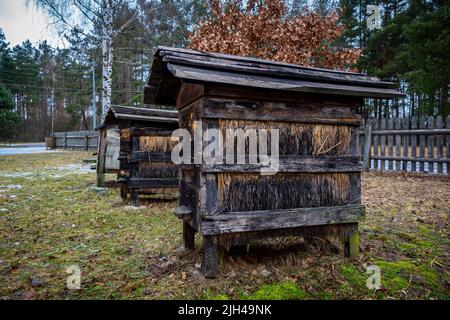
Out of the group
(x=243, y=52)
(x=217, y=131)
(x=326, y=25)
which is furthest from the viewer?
(x=326, y=25)

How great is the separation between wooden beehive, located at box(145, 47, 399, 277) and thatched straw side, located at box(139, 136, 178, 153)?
342cm

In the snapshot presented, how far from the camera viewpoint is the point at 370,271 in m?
3.49

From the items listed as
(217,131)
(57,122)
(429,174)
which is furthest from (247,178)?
(57,122)

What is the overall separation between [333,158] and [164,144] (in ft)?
15.7

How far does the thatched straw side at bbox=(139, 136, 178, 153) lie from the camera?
7199mm

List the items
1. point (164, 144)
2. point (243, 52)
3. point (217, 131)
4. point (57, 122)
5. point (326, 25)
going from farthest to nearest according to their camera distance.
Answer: point (57, 122), point (326, 25), point (243, 52), point (164, 144), point (217, 131)

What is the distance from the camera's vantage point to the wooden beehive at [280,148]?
3.20 meters

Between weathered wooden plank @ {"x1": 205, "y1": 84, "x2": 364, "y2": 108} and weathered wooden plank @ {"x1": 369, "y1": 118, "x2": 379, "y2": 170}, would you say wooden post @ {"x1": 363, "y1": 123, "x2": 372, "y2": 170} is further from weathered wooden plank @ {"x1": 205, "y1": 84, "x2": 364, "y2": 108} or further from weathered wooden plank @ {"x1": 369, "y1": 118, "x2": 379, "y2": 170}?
weathered wooden plank @ {"x1": 205, "y1": 84, "x2": 364, "y2": 108}

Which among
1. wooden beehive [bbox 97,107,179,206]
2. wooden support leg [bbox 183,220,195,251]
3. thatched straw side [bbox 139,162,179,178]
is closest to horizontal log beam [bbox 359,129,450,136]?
wooden beehive [bbox 97,107,179,206]

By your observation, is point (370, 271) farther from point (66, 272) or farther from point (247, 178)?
point (66, 272)

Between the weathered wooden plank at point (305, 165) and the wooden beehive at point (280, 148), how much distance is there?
0.04ft

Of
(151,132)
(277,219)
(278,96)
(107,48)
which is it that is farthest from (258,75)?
(107,48)

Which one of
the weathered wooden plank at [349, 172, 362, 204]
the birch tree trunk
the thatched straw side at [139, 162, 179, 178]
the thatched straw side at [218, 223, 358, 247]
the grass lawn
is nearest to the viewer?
the grass lawn

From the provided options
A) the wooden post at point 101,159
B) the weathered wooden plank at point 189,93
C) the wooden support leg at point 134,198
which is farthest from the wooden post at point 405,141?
the wooden post at point 101,159
